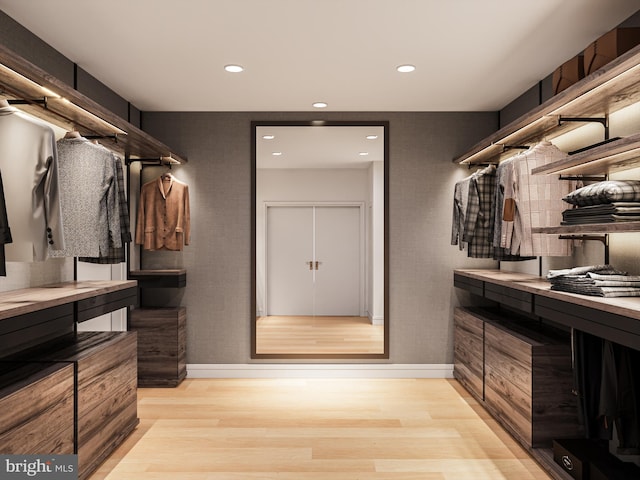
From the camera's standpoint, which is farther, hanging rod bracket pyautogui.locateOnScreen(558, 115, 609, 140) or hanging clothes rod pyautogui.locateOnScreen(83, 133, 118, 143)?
hanging clothes rod pyautogui.locateOnScreen(83, 133, 118, 143)

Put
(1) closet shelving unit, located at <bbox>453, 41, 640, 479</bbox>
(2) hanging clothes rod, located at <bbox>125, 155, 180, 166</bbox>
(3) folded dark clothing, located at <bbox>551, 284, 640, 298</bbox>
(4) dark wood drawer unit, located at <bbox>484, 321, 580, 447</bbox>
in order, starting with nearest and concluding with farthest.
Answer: (1) closet shelving unit, located at <bbox>453, 41, 640, 479</bbox>
(3) folded dark clothing, located at <bbox>551, 284, 640, 298</bbox>
(4) dark wood drawer unit, located at <bbox>484, 321, 580, 447</bbox>
(2) hanging clothes rod, located at <bbox>125, 155, 180, 166</bbox>

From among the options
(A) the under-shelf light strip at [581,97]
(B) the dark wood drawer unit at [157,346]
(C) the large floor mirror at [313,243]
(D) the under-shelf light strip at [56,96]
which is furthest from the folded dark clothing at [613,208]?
(C) the large floor mirror at [313,243]

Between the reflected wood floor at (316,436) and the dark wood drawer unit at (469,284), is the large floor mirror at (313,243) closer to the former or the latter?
the dark wood drawer unit at (469,284)

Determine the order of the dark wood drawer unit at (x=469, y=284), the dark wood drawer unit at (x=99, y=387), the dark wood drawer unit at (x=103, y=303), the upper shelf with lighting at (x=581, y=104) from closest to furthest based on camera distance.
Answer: the upper shelf with lighting at (x=581, y=104), the dark wood drawer unit at (x=99, y=387), the dark wood drawer unit at (x=103, y=303), the dark wood drawer unit at (x=469, y=284)

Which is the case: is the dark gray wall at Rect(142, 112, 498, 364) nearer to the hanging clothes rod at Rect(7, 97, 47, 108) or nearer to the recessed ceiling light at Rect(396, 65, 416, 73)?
the recessed ceiling light at Rect(396, 65, 416, 73)

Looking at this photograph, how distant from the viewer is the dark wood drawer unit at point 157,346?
4.39 metres

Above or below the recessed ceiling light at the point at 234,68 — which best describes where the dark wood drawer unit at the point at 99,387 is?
below

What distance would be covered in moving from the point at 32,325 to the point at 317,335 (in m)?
4.90

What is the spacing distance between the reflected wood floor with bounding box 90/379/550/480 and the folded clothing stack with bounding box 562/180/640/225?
1418mm

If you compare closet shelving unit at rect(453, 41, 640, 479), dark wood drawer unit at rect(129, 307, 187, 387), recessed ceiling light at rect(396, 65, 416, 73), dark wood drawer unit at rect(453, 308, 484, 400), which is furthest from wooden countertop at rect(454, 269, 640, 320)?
dark wood drawer unit at rect(129, 307, 187, 387)

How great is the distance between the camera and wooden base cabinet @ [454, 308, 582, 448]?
2.89 meters

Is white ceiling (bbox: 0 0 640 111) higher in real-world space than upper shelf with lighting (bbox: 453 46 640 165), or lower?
higher

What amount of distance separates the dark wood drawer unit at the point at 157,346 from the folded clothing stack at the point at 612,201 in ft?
11.0

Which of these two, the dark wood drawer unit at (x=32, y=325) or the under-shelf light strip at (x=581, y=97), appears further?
the under-shelf light strip at (x=581, y=97)
